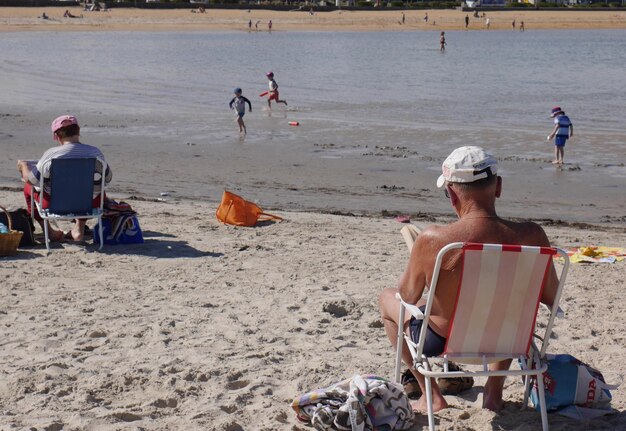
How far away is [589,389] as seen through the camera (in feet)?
15.2

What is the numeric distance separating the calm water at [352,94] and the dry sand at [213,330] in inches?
211

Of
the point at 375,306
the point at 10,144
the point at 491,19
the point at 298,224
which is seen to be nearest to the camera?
the point at 375,306

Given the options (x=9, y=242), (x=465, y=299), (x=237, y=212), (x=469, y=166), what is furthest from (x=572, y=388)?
(x=237, y=212)

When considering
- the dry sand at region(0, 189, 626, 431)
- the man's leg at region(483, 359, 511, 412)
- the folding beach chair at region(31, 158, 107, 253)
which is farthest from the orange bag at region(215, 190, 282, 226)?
the man's leg at region(483, 359, 511, 412)

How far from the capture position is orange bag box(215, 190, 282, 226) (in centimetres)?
971

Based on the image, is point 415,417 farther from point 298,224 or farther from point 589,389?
point 298,224

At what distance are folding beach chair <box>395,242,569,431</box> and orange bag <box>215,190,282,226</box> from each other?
5.41 meters

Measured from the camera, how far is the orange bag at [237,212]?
9.71m

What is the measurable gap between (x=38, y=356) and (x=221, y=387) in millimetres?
1173

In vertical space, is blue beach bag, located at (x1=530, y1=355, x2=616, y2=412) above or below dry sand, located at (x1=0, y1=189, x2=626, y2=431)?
above

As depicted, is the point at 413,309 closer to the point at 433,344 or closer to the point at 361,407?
the point at 433,344

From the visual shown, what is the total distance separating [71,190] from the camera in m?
8.41

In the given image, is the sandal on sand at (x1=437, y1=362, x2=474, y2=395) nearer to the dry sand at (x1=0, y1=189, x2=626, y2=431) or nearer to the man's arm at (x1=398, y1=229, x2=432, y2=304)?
the dry sand at (x1=0, y1=189, x2=626, y2=431)

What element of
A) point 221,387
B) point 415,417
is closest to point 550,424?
point 415,417
